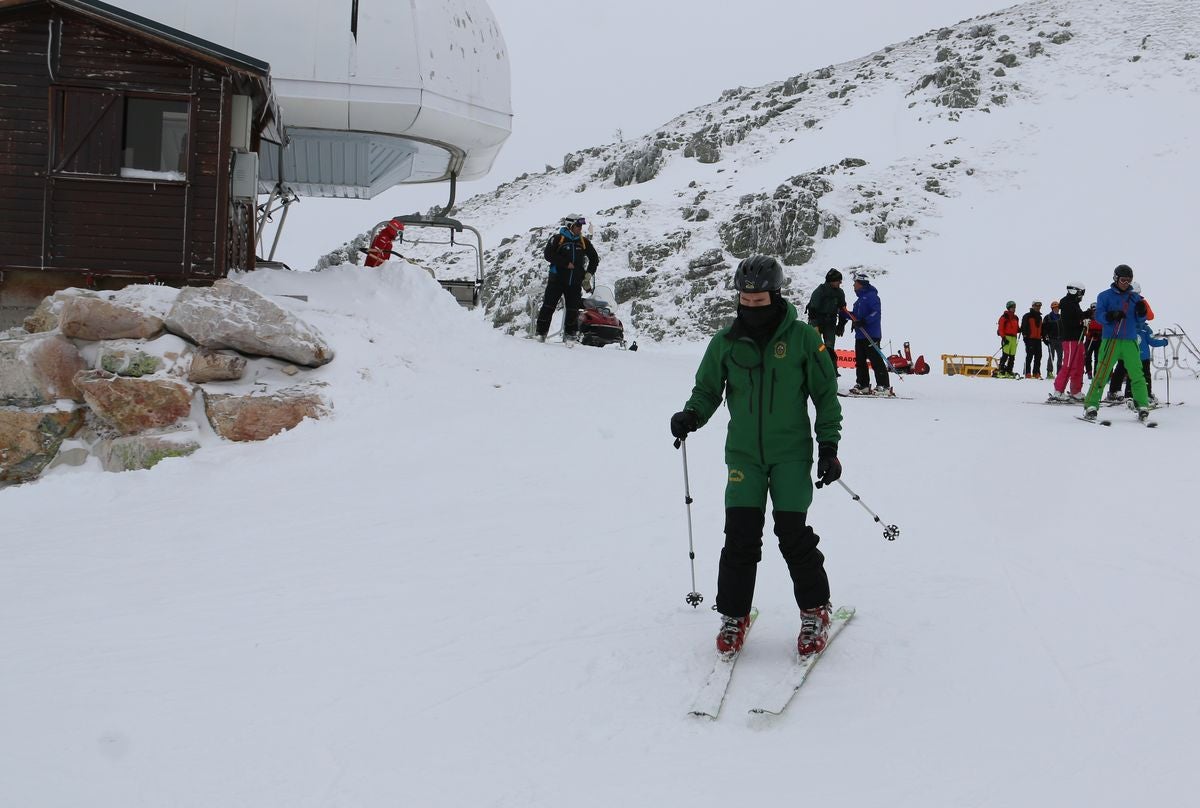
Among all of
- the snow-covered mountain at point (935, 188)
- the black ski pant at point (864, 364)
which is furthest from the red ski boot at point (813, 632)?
the snow-covered mountain at point (935, 188)

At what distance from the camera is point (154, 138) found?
12977mm

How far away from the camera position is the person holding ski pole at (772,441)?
4070 mm

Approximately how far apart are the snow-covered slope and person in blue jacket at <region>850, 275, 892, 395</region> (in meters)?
3.61

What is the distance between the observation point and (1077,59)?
45.9 metres

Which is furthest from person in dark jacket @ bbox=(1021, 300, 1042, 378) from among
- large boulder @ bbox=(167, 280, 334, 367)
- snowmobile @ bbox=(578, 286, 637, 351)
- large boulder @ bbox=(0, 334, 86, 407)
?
large boulder @ bbox=(0, 334, 86, 407)

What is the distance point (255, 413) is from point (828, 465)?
6.49 meters

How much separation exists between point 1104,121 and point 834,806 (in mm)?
43528

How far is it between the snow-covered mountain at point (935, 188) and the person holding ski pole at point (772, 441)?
75.5 ft

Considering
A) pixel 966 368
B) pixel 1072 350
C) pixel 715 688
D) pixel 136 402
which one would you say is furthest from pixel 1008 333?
pixel 715 688

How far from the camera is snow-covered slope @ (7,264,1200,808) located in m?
3.24

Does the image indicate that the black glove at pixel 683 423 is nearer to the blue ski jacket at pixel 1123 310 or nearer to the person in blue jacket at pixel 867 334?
the blue ski jacket at pixel 1123 310

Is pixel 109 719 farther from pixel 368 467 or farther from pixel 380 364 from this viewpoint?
pixel 380 364

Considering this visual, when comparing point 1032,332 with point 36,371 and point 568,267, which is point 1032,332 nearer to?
point 568,267

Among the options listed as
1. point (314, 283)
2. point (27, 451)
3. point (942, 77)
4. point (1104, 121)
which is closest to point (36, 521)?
point (27, 451)
